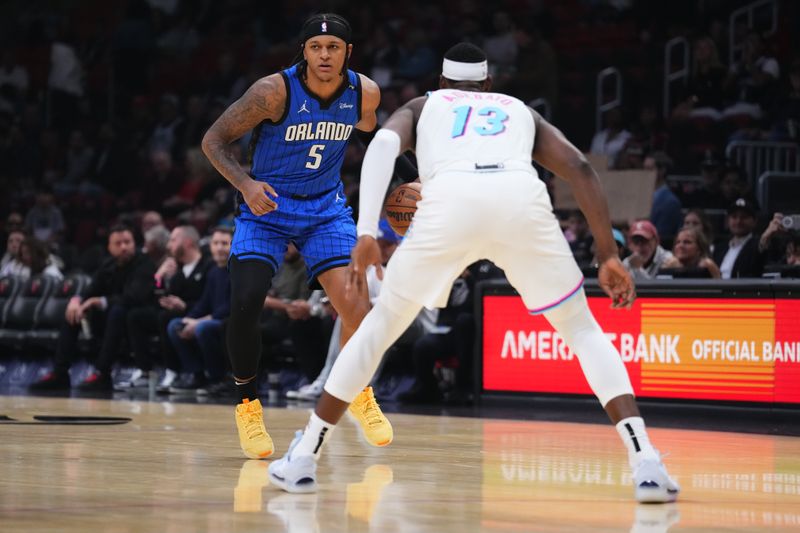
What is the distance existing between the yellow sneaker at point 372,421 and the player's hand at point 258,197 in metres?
1.20

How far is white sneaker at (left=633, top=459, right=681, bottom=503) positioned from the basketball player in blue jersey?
6.86 feet

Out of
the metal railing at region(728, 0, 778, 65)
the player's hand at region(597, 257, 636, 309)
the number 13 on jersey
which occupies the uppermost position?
the metal railing at region(728, 0, 778, 65)

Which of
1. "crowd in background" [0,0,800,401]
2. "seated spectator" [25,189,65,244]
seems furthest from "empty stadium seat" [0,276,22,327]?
"seated spectator" [25,189,65,244]

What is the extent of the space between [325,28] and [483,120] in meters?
1.75

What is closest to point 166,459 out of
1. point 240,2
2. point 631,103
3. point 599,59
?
point 631,103

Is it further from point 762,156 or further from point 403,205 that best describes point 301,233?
point 762,156

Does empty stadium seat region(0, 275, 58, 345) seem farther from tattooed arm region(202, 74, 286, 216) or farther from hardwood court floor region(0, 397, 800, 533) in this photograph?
tattooed arm region(202, 74, 286, 216)

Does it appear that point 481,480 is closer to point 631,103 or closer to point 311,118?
point 311,118

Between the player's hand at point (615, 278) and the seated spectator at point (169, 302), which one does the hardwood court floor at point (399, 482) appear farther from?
the seated spectator at point (169, 302)

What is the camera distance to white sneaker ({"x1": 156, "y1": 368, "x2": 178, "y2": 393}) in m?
13.5

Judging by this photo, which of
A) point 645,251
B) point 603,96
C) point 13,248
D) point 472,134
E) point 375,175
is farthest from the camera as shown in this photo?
point 603,96

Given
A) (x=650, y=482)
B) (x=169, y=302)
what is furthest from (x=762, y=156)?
(x=650, y=482)

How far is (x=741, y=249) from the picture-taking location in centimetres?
1138

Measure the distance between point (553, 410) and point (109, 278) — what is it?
5.75 meters
